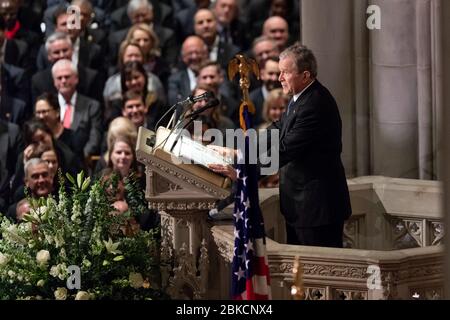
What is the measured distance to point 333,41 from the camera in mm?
11516

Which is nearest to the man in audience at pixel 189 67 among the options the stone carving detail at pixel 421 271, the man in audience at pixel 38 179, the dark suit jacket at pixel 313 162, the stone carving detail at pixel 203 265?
the man in audience at pixel 38 179

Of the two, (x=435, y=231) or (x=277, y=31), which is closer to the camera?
(x=435, y=231)

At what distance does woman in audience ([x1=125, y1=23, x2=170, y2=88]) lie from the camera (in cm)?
1380

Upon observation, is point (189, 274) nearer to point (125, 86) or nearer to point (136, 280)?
point (136, 280)

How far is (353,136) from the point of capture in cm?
1169

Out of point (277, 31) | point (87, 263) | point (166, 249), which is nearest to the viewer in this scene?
point (87, 263)

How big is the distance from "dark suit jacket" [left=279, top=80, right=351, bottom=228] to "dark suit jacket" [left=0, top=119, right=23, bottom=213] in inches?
155

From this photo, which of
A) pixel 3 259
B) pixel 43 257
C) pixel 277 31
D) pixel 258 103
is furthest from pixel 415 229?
pixel 277 31

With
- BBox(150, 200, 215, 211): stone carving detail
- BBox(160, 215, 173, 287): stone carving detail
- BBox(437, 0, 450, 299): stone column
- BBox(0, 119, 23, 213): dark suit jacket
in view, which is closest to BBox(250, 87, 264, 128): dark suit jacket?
BBox(0, 119, 23, 213): dark suit jacket

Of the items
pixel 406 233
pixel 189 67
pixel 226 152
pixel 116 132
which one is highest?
pixel 189 67

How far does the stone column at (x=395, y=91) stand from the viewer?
11.4 m

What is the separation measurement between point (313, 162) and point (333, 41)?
164cm

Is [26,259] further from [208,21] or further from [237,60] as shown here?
[208,21]

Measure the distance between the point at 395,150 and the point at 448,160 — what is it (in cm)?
403
